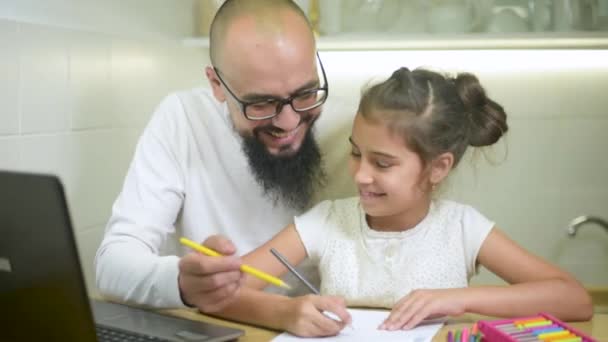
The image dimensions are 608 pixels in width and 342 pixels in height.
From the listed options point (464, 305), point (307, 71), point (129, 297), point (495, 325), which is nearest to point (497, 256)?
point (464, 305)

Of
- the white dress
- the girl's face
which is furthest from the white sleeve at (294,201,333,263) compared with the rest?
the girl's face

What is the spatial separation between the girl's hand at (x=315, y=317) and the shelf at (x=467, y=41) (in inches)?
48.3

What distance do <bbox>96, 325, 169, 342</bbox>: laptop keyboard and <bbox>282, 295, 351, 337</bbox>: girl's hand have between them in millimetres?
195

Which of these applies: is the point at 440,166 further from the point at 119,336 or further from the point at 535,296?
the point at 119,336

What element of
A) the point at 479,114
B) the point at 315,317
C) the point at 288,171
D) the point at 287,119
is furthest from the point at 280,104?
the point at 315,317

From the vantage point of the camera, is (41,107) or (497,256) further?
(41,107)

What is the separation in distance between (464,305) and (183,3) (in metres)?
1.53

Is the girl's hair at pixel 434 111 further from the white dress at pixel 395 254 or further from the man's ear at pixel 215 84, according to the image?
the man's ear at pixel 215 84

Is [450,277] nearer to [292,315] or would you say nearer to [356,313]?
[356,313]

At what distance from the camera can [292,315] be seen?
120cm

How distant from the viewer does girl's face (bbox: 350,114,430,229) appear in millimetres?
1415

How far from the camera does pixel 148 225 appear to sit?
1527 mm

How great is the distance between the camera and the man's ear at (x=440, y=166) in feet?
4.85

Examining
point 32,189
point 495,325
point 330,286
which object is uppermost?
point 32,189
